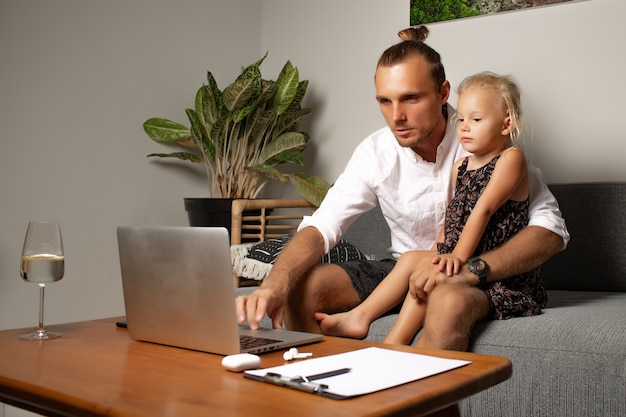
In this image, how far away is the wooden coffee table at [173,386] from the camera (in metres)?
0.84

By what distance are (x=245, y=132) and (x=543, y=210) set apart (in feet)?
5.95

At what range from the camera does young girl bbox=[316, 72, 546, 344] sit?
1794 millimetres

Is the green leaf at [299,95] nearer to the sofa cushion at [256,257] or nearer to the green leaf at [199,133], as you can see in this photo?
the green leaf at [199,133]

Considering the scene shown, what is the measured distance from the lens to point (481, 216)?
1825mm

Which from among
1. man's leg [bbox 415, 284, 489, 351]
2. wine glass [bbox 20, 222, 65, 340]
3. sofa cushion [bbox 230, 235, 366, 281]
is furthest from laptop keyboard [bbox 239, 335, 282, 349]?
sofa cushion [bbox 230, 235, 366, 281]

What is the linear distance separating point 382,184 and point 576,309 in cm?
65

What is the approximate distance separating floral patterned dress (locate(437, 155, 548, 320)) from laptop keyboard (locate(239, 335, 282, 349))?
77 cm

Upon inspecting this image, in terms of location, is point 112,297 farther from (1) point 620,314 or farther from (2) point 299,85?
(1) point 620,314

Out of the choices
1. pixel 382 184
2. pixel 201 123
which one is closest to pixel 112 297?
pixel 201 123

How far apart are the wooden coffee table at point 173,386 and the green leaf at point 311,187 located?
2083 millimetres

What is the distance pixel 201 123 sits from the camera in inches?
134

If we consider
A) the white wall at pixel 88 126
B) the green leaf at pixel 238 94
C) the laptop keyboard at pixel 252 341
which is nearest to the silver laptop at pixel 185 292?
the laptop keyboard at pixel 252 341

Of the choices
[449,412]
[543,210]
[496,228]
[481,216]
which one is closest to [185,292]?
[449,412]

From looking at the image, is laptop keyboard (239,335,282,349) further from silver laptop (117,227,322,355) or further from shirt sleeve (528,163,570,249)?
shirt sleeve (528,163,570,249)
